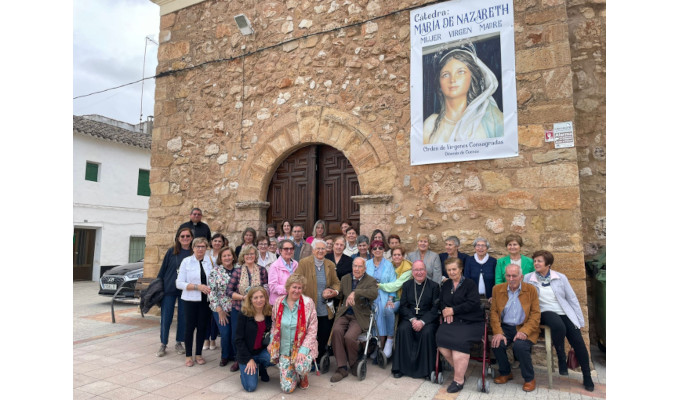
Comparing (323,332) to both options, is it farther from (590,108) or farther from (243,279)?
(590,108)

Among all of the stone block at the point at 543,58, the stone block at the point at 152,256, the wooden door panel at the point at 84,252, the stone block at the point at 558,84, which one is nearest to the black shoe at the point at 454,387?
the stone block at the point at 558,84

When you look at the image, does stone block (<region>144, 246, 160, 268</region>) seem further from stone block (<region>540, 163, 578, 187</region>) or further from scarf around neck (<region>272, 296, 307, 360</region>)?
stone block (<region>540, 163, 578, 187</region>)

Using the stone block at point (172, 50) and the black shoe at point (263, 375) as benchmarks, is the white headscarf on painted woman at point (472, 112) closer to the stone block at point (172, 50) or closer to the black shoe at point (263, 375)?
the black shoe at point (263, 375)

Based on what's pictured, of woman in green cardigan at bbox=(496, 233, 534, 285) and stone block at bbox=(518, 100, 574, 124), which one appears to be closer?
woman in green cardigan at bbox=(496, 233, 534, 285)

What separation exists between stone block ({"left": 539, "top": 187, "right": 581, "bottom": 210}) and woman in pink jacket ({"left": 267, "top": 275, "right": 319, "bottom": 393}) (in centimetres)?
286

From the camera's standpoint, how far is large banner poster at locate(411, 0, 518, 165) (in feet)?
17.1

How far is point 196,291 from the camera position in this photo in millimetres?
4848

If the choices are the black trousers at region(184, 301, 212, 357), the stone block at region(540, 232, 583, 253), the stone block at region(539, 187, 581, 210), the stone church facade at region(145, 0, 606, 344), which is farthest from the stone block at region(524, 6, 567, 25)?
the black trousers at region(184, 301, 212, 357)

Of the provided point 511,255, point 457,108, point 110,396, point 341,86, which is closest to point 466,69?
point 457,108

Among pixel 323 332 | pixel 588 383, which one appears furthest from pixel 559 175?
pixel 323 332

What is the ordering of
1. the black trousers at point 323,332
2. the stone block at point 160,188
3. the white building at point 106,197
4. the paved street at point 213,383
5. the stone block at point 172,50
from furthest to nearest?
1. the white building at point 106,197
2. the stone block at point 172,50
3. the stone block at point 160,188
4. the black trousers at point 323,332
5. the paved street at point 213,383

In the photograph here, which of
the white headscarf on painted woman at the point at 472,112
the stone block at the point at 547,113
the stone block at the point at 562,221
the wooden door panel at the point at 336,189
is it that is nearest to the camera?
the stone block at the point at 562,221

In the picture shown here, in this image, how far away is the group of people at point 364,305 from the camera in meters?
3.98

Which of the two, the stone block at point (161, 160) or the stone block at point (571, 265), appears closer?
the stone block at point (571, 265)
